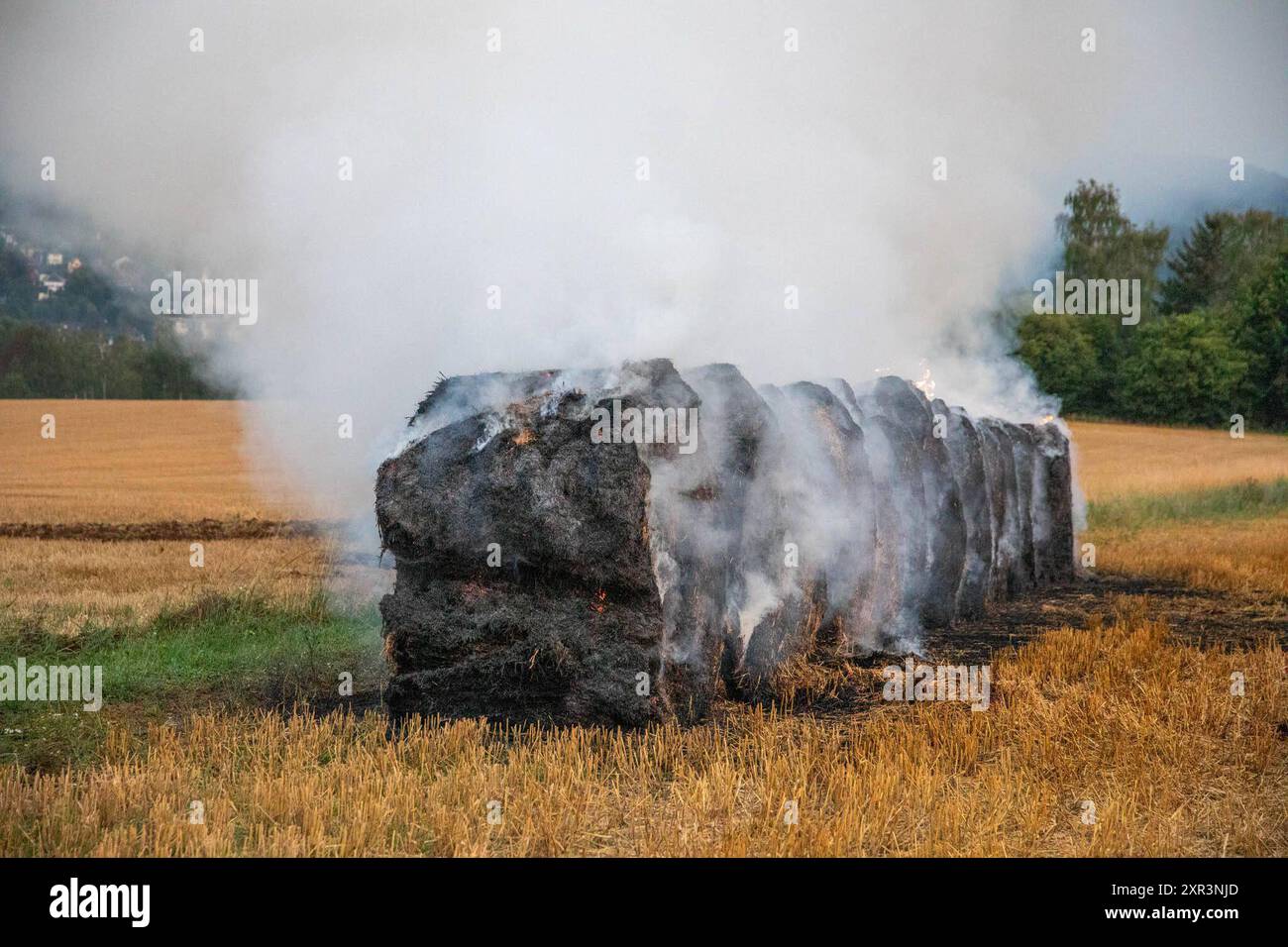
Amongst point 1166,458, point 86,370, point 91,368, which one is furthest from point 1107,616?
point 91,368

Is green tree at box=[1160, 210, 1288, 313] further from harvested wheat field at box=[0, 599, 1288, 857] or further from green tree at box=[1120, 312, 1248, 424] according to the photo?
harvested wheat field at box=[0, 599, 1288, 857]

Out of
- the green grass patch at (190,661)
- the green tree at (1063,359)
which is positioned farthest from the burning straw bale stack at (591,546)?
the green tree at (1063,359)

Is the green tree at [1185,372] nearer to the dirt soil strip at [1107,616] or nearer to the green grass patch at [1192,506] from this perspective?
the green grass patch at [1192,506]

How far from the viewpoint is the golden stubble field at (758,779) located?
591cm

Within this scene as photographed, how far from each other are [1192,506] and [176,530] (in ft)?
86.0

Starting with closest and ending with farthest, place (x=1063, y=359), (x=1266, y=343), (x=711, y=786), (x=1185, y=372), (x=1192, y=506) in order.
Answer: (x=711, y=786) < (x=1192, y=506) < (x=1266, y=343) < (x=1185, y=372) < (x=1063, y=359)

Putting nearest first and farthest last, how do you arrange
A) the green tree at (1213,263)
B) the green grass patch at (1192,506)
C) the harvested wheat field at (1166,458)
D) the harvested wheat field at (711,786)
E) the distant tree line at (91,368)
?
the harvested wheat field at (711,786) → the green grass patch at (1192,506) → the harvested wheat field at (1166,458) → the distant tree line at (91,368) → the green tree at (1213,263)

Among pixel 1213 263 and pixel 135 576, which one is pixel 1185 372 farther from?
pixel 135 576

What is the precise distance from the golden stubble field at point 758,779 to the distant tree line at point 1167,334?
50.4 m

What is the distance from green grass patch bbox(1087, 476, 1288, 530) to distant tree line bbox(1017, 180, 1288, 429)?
79.7 ft

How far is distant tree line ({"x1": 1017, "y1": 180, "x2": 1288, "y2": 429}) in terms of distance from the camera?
55.4m

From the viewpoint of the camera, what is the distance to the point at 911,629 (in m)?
12.8

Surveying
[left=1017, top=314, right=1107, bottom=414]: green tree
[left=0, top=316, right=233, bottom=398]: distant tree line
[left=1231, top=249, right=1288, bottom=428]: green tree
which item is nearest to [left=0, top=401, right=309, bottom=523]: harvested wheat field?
[left=0, top=316, right=233, bottom=398]: distant tree line

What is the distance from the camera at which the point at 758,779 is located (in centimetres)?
688
